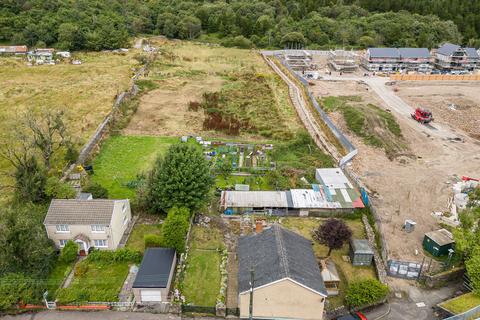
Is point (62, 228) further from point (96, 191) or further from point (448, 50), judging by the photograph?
point (448, 50)

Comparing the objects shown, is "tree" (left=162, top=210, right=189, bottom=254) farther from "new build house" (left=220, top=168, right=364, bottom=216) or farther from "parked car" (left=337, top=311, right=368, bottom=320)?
"parked car" (left=337, top=311, right=368, bottom=320)

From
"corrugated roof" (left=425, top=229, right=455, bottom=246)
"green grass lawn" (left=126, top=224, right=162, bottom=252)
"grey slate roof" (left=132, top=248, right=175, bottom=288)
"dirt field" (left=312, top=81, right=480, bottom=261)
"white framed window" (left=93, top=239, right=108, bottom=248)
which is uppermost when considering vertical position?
"grey slate roof" (left=132, top=248, right=175, bottom=288)

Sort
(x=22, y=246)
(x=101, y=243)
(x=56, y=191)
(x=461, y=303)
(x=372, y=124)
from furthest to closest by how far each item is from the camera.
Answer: (x=372, y=124) → (x=56, y=191) → (x=101, y=243) → (x=22, y=246) → (x=461, y=303)

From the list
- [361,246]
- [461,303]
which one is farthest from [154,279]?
[461,303]

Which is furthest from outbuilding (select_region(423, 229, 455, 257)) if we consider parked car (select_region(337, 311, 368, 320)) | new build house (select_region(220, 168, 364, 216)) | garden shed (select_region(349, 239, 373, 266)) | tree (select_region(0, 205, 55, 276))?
tree (select_region(0, 205, 55, 276))

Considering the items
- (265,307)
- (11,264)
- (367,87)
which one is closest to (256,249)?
(265,307)
